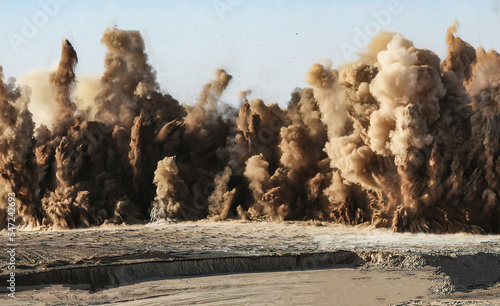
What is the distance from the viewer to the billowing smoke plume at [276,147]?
1941 cm

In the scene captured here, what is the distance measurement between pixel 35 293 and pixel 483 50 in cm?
1465

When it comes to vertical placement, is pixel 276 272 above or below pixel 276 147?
below

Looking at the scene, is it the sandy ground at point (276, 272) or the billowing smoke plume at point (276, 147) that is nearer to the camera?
the sandy ground at point (276, 272)

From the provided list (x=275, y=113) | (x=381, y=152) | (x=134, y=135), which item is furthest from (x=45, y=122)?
(x=381, y=152)

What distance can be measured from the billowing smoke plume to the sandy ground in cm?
142

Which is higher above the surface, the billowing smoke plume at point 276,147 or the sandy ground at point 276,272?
the billowing smoke plume at point 276,147

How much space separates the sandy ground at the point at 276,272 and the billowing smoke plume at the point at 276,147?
1.42 metres

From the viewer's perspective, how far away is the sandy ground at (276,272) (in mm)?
13164

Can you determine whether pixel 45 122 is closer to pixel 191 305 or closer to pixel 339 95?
pixel 339 95

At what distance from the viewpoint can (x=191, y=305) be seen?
497 inches

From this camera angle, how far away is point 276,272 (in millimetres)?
15172

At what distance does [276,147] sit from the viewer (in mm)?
23203

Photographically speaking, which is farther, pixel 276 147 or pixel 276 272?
pixel 276 147

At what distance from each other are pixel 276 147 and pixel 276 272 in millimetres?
8399
